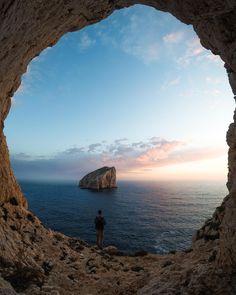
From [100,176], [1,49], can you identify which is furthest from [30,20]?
[100,176]

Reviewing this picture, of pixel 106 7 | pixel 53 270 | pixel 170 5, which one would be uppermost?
pixel 106 7

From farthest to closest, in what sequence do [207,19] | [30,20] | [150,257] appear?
[150,257]
[207,19]
[30,20]

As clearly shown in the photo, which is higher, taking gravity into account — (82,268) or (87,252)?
(82,268)

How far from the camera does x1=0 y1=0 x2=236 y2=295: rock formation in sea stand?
11.3 m

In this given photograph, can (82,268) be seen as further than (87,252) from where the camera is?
No

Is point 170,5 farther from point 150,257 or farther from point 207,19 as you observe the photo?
point 150,257

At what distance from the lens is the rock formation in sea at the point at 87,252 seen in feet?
37.0

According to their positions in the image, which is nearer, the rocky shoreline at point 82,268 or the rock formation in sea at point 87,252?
the rock formation in sea at point 87,252

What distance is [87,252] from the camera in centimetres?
2266

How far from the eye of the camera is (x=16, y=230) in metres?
18.9

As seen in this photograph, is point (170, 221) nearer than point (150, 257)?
No

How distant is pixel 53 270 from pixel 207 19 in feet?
54.8

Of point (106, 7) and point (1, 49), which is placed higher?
point (106, 7)

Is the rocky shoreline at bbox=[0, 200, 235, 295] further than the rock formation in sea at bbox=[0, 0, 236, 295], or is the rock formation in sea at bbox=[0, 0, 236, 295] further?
the rocky shoreline at bbox=[0, 200, 235, 295]
